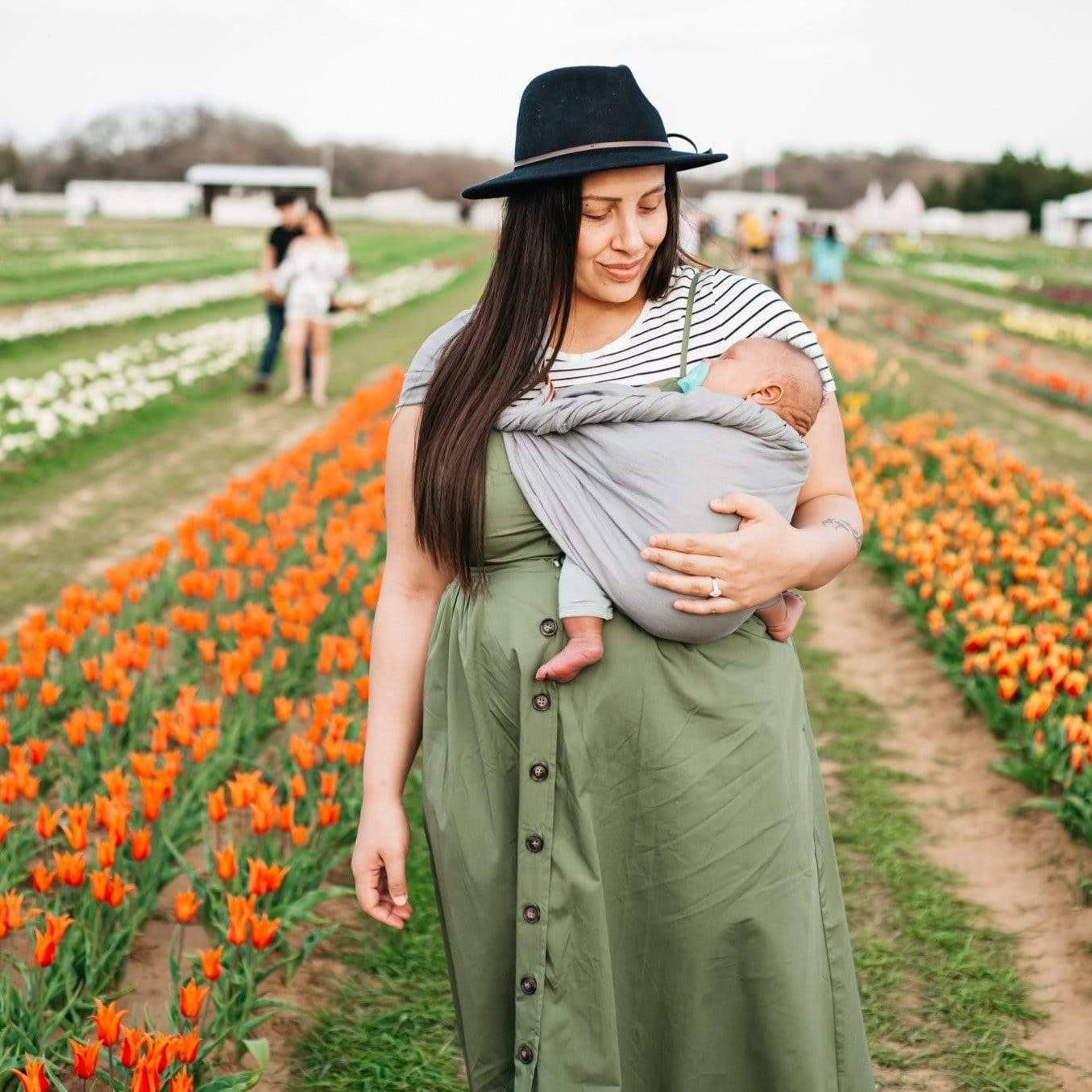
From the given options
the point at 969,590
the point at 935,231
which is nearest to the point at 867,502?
the point at 969,590

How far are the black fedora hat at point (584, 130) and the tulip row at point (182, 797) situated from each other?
1.49m

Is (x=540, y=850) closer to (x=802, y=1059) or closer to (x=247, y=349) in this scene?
(x=802, y=1059)

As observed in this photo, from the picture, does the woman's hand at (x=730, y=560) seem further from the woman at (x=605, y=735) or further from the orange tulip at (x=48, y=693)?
the orange tulip at (x=48, y=693)

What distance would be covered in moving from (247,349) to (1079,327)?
1134cm

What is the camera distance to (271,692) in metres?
4.22

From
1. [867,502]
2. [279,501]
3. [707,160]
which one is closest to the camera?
[707,160]

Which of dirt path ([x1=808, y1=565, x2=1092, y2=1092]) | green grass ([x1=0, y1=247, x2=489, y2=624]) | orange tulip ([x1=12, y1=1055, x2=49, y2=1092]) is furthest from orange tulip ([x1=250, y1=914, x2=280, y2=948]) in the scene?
green grass ([x1=0, y1=247, x2=489, y2=624])

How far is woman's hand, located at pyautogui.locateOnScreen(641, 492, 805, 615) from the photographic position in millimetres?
1567

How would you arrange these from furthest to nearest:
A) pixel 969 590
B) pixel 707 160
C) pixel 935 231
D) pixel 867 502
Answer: pixel 935 231
pixel 867 502
pixel 969 590
pixel 707 160

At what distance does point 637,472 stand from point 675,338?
252mm

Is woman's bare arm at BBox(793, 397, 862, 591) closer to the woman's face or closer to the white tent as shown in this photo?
the woman's face

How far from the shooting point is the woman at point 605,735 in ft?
5.45

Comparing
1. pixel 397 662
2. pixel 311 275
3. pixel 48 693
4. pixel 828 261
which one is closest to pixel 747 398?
pixel 397 662

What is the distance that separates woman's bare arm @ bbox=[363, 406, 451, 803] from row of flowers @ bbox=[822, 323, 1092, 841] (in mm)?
2438
